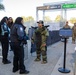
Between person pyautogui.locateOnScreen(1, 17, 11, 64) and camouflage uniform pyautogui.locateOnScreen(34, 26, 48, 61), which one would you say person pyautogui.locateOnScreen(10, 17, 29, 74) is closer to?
person pyautogui.locateOnScreen(1, 17, 11, 64)

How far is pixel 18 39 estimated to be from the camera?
21.1 feet

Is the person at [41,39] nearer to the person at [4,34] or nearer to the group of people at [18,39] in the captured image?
the group of people at [18,39]

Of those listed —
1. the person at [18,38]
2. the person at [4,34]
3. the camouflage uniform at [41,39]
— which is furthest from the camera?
the camouflage uniform at [41,39]

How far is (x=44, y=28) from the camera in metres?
8.16

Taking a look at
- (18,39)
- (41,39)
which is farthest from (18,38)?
(41,39)

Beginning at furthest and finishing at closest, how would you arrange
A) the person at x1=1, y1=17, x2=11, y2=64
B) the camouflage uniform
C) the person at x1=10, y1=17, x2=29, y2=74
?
1. the camouflage uniform
2. the person at x1=1, y1=17, x2=11, y2=64
3. the person at x1=10, y1=17, x2=29, y2=74

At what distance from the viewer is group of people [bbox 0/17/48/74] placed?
645cm

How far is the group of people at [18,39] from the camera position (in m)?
6.45

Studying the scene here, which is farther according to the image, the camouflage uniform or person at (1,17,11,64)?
the camouflage uniform

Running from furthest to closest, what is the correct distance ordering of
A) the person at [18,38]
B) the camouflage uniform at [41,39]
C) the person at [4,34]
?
the camouflage uniform at [41,39] → the person at [4,34] → the person at [18,38]

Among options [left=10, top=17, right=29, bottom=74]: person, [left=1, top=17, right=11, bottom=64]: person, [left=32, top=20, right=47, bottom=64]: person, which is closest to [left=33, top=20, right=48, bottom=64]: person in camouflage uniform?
[left=32, top=20, right=47, bottom=64]: person

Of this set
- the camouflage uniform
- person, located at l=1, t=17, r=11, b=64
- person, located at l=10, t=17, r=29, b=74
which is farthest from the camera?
the camouflage uniform

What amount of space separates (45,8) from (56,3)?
2.37 meters

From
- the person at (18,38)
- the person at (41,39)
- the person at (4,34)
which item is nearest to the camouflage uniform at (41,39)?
the person at (41,39)
